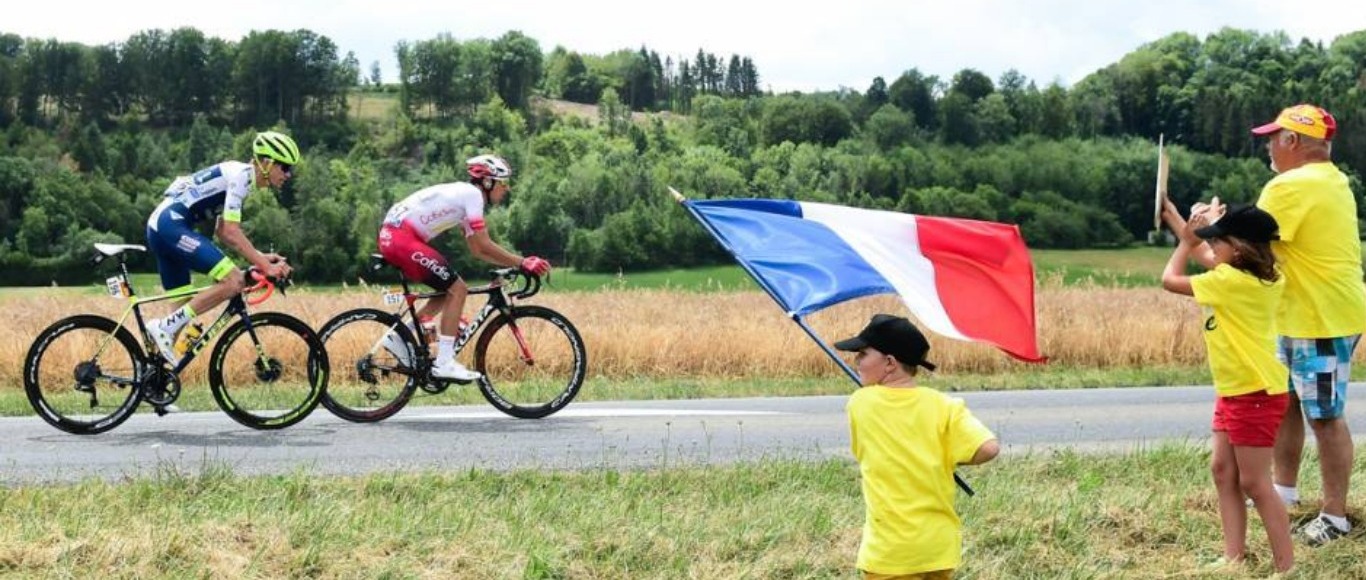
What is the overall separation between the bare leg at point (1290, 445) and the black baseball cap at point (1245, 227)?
4.56ft

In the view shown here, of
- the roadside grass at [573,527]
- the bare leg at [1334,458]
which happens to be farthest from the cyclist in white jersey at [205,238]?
the bare leg at [1334,458]

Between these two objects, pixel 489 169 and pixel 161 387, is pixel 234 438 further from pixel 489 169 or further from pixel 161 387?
pixel 489 169

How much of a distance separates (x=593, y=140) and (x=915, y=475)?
15548 centimetres

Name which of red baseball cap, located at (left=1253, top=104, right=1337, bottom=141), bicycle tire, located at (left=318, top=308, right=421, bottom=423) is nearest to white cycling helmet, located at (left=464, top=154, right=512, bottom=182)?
→ bicycle tire, located at (left=318, top=308, right=421, bottom=423)

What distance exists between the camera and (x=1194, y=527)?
267 inches

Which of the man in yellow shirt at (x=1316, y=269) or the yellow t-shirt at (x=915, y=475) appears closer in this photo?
the yellow t-shirt at (x=915, y=475)

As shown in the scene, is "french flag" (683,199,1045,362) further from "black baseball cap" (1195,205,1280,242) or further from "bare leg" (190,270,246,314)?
"bare leg" (190,270,246,314)

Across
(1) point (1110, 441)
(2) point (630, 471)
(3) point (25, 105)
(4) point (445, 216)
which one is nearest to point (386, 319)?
(4) point (445, 216)

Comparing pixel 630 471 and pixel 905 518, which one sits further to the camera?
pixel 630 471

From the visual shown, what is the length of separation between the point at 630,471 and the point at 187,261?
3580mm

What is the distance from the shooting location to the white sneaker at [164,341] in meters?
9.66

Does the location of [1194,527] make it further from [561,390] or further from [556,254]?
[556,254]

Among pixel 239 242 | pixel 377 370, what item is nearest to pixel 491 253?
pixel 377 370

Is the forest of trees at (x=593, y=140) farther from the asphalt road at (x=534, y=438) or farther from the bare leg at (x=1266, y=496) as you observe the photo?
the bare leg at (x=1266, y=496)
